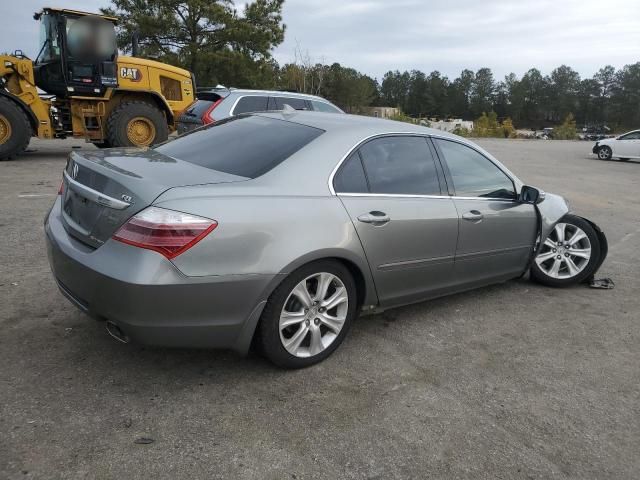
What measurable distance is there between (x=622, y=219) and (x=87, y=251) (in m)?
8.51

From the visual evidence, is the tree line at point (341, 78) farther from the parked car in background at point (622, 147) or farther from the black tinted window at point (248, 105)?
the parked car in background at point (622, 147)

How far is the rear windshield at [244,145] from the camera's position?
316cm

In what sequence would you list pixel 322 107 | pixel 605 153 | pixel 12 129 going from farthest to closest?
1. pixel 605 153
2. pixel 322 107
3. pixel 12 129

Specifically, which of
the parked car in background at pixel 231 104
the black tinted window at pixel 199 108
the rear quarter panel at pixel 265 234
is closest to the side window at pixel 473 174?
the rear quarter panel at pixel 265 234

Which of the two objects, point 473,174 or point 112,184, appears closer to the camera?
point 112,184

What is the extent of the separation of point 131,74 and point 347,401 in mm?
11489

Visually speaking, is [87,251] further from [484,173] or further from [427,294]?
[484,173]

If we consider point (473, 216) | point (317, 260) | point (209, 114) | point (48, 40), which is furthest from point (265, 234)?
point (48, 40)

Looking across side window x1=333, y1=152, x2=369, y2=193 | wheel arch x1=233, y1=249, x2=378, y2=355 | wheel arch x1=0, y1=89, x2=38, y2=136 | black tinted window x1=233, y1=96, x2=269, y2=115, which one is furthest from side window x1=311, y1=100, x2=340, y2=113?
wheel arch x1=233, y1=249, x2=378, y2=355

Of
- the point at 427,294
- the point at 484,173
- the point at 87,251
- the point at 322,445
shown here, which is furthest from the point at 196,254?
the point at 484,173

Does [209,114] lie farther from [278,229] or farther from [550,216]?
[278,229]

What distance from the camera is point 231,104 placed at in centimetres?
961

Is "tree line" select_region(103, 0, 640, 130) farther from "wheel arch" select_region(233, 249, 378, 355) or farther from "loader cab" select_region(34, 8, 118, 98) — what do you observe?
"wheel arch" select_region(233, 249, 378, 355)

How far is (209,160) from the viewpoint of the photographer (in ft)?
10.9
